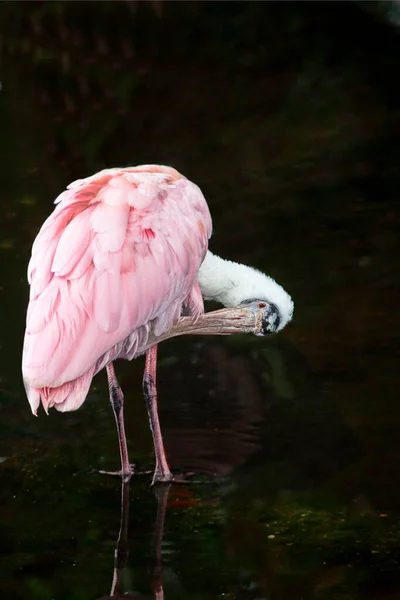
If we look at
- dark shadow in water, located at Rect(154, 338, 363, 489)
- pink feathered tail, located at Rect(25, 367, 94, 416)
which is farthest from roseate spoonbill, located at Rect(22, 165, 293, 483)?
dark shadow in water, located at Rect(154, 338, 363, 489)

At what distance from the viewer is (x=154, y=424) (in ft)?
18.9

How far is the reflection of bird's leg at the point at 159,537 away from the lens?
4.59m

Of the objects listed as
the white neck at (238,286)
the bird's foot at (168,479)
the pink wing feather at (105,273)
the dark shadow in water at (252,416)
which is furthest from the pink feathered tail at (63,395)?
the white neck at (238,286)

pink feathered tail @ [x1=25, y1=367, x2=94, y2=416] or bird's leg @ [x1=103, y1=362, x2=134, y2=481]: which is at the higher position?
pink feathered tail @ [x1=25, y1=367, x2=94, y2=416]

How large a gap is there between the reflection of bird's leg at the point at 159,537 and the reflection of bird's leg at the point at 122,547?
11 cm

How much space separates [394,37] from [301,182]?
579 cm

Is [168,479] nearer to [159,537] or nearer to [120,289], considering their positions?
[159,537]

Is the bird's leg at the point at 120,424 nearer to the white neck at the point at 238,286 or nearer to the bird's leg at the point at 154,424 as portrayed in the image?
the bird's leg at the point at 154,424

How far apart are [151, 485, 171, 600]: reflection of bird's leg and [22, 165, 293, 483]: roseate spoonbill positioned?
0.13 meters

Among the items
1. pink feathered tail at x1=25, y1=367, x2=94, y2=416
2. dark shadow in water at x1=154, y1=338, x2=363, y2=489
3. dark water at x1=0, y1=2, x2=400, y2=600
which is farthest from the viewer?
dark shadow in water at x1=154, y1=338, x2=363, y2=489

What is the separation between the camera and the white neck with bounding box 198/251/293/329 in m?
6.17

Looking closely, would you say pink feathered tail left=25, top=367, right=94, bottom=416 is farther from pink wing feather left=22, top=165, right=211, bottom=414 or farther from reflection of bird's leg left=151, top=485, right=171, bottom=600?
reflection of bird's leg left=151, top=485, right=171, bottom=600

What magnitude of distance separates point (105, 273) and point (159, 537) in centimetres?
112

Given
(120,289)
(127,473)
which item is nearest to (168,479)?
(127,473)
